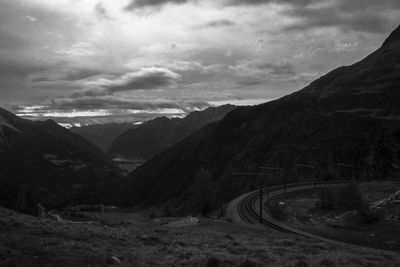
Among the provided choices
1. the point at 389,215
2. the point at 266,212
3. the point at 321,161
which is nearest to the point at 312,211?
the point at 266,212

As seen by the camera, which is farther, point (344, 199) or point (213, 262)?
point (344, 199)

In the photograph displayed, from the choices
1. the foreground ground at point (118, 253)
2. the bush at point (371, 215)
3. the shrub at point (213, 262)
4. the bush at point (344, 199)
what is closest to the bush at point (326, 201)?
the bush at point (344, 199)

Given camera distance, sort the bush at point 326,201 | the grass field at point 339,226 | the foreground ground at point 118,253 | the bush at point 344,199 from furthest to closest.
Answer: the bush at point 326,201 < the bush at point 344,199 < the grass field at point 339,226 < the foreground ground at point 118,253

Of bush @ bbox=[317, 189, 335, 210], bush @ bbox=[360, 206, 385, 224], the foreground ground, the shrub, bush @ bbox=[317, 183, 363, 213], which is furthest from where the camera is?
bush @ bbox=[317, 189, 335, 210]

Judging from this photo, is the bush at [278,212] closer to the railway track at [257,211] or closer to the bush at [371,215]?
the railway track at [257,211]

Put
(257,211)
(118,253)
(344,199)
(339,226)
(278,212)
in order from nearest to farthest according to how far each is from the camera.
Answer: (118,253), (339,226), (344,199), (278,212), (257,211)

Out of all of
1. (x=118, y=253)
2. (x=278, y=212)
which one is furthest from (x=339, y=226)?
(x=118, y=253)

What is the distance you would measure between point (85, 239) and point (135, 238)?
23.3ft

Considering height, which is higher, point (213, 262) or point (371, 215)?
point (213, 262)

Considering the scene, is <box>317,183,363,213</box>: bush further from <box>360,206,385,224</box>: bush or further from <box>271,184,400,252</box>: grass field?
<box>360,206,385,224</box>: bush

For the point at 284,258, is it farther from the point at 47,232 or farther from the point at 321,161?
the point at 321,161

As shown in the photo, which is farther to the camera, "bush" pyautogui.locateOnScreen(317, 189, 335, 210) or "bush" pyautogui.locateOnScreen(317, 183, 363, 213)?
"bush" pyautogui.locateOnScreen(317, 189, 335, 210)

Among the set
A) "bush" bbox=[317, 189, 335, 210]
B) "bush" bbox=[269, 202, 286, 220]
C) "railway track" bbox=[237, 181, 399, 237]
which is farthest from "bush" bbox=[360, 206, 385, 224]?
"bush" bbox=[269, 202, 286, 220]

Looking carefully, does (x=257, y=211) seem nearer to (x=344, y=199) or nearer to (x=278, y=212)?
(x=278, y=212)
